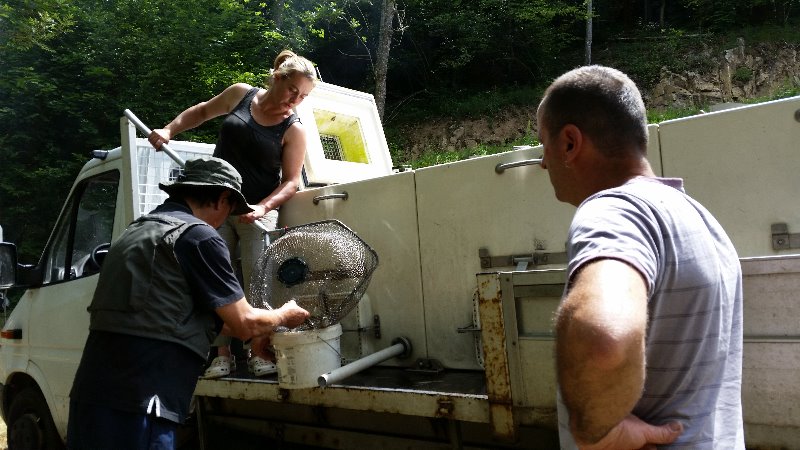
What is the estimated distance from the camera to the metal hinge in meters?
2.76

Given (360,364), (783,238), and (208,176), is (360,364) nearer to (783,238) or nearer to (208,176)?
(208,176)

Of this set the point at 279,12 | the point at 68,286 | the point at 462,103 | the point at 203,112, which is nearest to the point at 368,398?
the point at 203,112

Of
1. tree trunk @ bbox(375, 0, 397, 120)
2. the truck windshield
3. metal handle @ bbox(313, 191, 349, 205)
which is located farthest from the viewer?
tree trunk @ bbox(375, 0, 397, 120)

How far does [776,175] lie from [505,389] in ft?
4.16

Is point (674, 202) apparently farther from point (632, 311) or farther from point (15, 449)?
point (15, 449)

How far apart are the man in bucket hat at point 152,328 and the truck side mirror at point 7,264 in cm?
218

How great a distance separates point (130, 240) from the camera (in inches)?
96.1

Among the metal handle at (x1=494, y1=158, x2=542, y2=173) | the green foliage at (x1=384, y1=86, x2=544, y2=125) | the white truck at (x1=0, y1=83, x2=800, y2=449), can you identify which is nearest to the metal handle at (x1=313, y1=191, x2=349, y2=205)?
the white truck at (x1=0, y1=83, x2=800, y2=449)

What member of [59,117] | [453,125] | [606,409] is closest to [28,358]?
[606,409]

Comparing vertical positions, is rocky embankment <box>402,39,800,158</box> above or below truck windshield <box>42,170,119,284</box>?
above

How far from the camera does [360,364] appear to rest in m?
2.95

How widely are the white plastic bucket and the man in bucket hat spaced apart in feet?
1.14

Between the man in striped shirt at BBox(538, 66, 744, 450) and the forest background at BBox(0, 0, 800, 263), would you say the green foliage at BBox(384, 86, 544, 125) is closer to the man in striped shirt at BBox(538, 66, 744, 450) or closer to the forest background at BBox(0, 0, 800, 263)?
the forest background at BBox(0, 0, 800, 263)

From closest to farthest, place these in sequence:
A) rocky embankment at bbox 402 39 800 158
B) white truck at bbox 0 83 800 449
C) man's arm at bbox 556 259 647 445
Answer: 1. man's arm at bbox 556 259 647 445
2. white truck at bbox 0 83 800 449
3. rocky embankment at bbox 402 39 800 158
